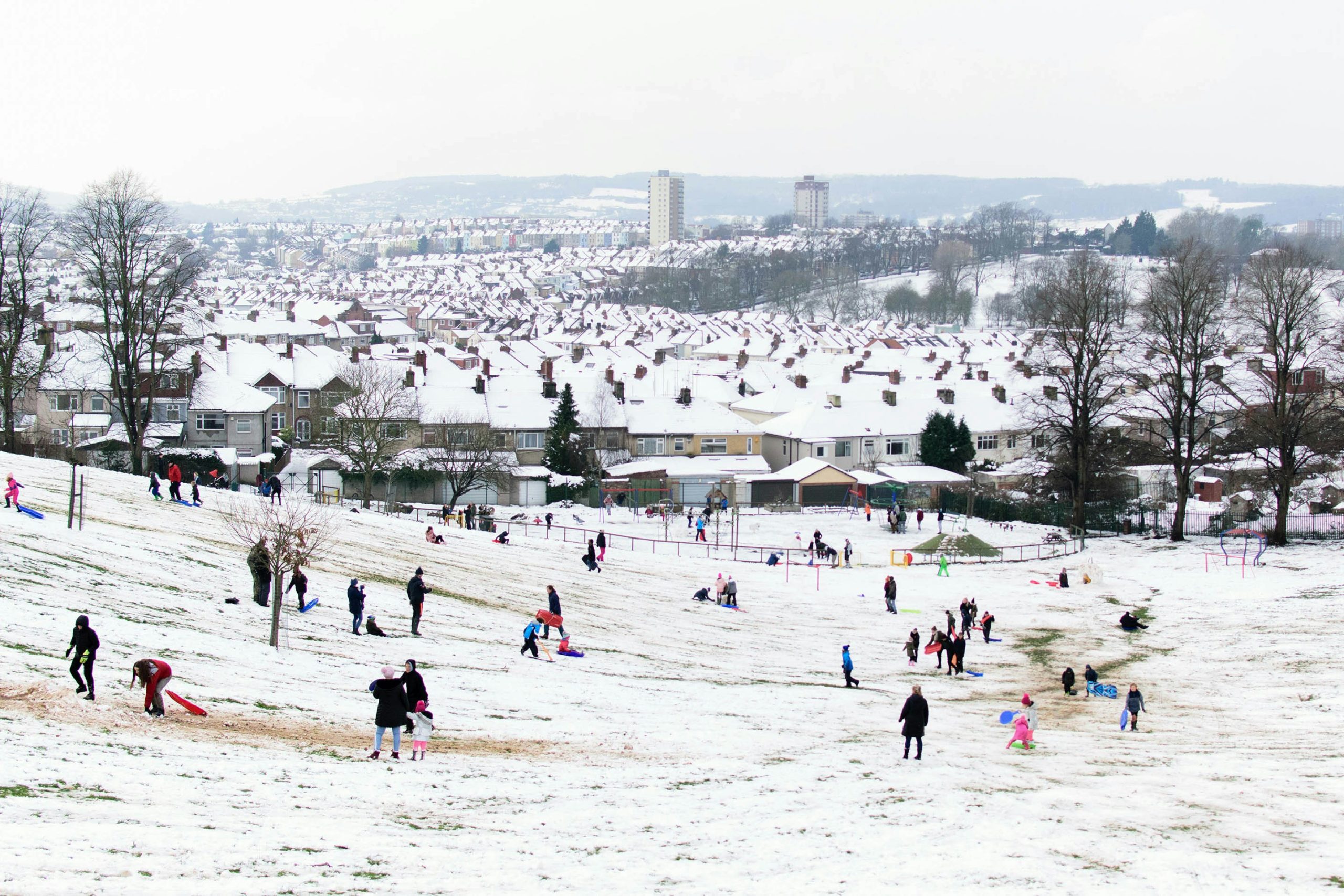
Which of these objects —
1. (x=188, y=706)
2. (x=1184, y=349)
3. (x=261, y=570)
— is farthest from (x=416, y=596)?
(x=1184, y=349)

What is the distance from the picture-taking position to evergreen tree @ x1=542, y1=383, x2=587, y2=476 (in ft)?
203

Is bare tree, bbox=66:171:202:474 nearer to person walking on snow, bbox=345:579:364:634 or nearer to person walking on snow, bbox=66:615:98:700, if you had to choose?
person walking on snow, bbox=345:579:364:634

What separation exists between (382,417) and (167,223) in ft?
38.6

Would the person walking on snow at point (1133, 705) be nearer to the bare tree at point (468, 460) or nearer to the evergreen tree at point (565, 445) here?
the bare tree at point (468, 460)

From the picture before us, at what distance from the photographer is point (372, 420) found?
5275 cm

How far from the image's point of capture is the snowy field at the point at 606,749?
1167 centimetres

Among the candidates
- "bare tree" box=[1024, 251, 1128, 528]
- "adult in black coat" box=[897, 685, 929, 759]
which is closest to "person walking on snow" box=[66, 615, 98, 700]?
"adult in black coat" box=[897, 685, 929, 759]

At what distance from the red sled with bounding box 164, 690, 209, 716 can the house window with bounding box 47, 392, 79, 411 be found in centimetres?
5382

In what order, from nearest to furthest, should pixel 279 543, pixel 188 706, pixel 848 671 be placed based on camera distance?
pixel 188 706, pixel 279 543, pixel 848 671

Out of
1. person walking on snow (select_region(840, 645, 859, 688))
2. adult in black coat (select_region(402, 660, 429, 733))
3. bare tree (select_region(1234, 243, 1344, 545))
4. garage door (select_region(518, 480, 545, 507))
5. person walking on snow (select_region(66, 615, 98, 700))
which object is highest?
bare tree (select_region(1234, 243, 1344, 545))

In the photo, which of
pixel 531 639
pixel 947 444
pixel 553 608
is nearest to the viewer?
pixel 531 639

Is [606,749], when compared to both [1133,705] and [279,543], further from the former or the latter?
[1133,705]

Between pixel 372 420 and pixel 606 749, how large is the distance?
3822cm

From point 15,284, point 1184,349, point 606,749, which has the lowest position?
point 606,749
